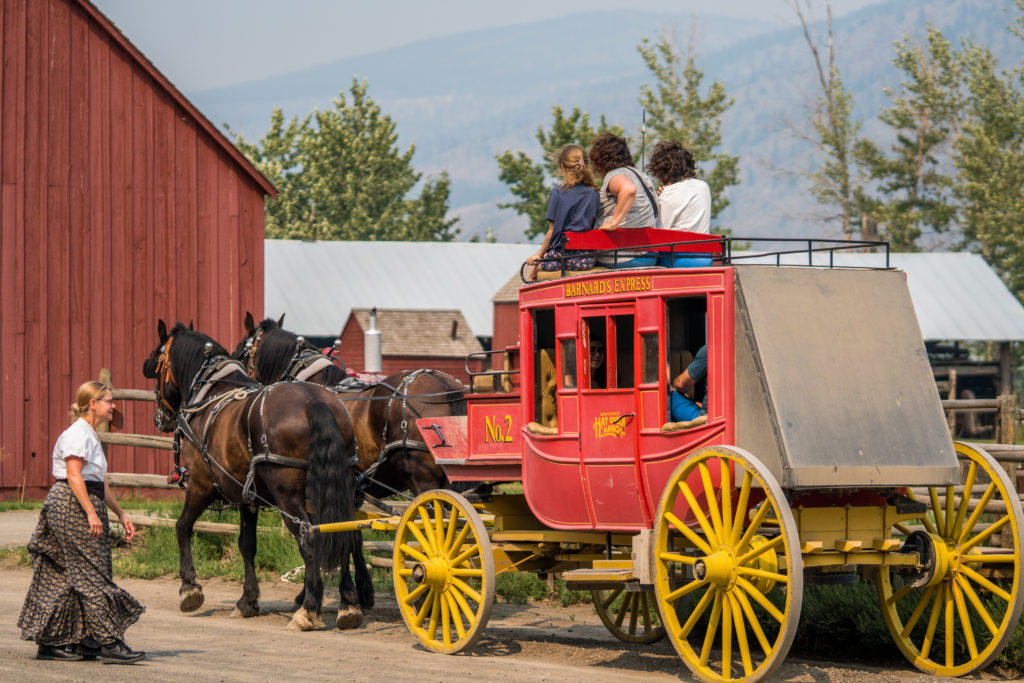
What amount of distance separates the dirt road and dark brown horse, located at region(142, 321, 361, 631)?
373 mm

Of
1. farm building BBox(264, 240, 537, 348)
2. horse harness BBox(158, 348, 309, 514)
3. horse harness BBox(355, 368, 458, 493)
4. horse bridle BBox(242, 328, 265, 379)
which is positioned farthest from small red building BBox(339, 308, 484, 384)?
horse harness BBox(355, 368, 458, 493)

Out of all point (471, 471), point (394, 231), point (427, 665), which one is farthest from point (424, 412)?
point (394, 231)

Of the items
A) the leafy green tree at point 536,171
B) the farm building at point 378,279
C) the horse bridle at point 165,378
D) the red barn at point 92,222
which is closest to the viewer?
the horse bridle at point 165,378

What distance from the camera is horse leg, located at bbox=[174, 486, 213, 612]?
37.0 ft

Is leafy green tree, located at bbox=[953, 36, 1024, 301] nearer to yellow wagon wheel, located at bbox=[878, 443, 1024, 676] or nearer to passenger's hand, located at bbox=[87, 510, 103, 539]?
yellow wagon wheel, located at bbox=[878, 443, 1024, 676]

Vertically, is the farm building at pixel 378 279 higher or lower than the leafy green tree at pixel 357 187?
lower

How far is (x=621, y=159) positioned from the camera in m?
9.04

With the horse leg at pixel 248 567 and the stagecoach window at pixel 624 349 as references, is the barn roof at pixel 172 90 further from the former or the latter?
the stagecoach window at pixel 624 349

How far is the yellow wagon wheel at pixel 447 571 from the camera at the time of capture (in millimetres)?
8758

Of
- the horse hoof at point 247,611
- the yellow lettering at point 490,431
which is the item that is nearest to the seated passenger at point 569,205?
the yellow lettering at point 490,431

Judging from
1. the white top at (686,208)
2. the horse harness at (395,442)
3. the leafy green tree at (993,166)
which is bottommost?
the horse harness at (395,442)

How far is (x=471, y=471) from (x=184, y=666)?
7.99 ft

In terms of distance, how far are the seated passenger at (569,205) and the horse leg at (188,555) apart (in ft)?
13.3

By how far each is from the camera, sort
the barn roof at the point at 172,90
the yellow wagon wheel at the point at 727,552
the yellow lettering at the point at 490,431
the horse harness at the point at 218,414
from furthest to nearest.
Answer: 1. the barn roof at the point at 172,90
2. the horse harness at the point at 218,414
3. the yellow lettering at the point at 490,431
4. the yellow wagon wheel at the point at 727,552
